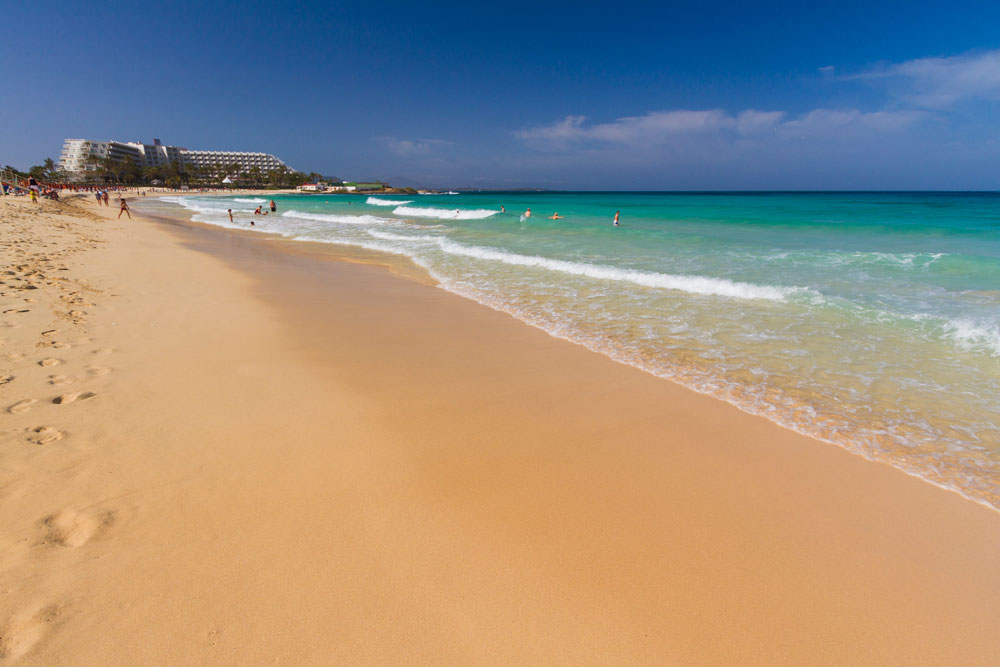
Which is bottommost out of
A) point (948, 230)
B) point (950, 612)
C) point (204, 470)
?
point (950, 612)

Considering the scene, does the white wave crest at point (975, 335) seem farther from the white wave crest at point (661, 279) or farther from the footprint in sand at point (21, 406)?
the footprint in sand at point (21, 406)

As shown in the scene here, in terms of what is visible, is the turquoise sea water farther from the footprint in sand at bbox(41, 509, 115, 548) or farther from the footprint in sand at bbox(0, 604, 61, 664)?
the footprint in sand at bbox(0, 604, 61, 664)

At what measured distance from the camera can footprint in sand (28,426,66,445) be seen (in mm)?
3105

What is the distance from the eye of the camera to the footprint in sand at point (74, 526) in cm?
232

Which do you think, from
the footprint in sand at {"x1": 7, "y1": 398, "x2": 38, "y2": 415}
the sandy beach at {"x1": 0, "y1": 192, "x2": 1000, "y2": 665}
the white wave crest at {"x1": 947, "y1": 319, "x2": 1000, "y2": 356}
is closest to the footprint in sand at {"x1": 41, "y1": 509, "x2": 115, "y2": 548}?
the sandy beach at {"x1": 0, "y1": 192, "x2": 1000, "y2": 665}

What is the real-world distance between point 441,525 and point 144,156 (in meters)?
199

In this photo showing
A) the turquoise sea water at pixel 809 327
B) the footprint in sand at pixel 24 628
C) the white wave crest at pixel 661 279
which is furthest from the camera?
the white wave crest at pixel 661 279

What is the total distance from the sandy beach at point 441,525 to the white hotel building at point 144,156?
147963 mm

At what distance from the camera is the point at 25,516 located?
Result: 8.04ft

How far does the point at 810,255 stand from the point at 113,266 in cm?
2002

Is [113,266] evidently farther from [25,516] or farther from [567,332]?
[567,332]

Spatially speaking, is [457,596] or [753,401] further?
[753,401]

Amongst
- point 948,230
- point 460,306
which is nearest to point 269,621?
point 460,306

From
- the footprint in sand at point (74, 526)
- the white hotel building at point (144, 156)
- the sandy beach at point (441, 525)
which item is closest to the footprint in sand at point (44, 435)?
the sandy beach at point (441, 525)
